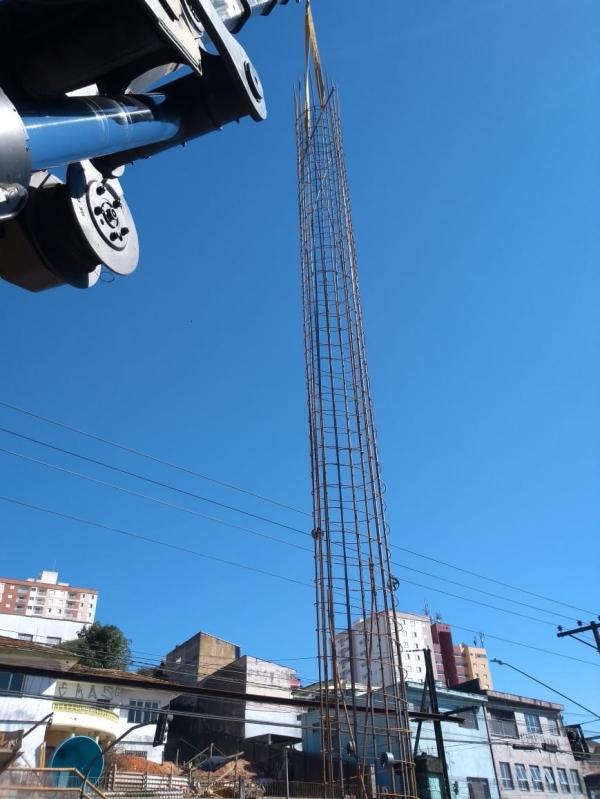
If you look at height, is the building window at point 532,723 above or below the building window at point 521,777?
above

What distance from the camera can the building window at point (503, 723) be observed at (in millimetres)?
45000

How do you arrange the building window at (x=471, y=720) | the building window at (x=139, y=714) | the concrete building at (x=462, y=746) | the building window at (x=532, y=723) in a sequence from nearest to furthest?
the building window at (x=139, y=714)
the concrete building at (x=462, y=746)
the building window at (x=471, y=720)
the building window at (x=532, y=723)

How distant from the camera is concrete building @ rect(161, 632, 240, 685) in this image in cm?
4950

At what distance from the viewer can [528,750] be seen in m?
43.1

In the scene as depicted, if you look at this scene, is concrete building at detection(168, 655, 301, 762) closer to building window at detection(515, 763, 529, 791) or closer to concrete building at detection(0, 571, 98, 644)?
building window at detection(515, 763, 529, 791)

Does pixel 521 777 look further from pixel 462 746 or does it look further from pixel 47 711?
pixel 47 711

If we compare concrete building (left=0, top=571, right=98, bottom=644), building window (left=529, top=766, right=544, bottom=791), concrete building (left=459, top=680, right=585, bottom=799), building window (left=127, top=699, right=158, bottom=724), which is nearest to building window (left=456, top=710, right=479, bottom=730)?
concrete building (left=459, top=680, right=585, bottom=799)

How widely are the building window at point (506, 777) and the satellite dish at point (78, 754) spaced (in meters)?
28.2

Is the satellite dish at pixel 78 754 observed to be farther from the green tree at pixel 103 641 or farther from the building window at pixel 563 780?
the building window at pixel 563 780

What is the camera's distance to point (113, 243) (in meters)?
7.76

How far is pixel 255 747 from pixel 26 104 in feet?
131

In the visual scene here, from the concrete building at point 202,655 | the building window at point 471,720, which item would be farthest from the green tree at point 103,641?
the building window at point 471,720

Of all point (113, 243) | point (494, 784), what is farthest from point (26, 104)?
point (494, 784)

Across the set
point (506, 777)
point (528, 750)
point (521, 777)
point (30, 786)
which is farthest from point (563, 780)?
point (30, 786)
